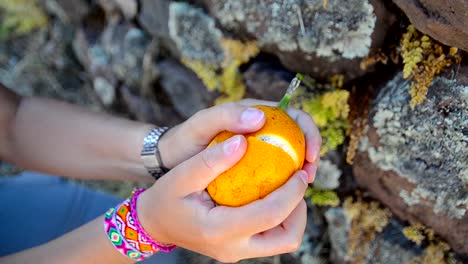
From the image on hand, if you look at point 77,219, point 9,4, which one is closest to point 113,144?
point 77,219

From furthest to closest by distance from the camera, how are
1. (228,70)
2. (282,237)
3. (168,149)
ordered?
(228,70)
(168,149)
(282,237)

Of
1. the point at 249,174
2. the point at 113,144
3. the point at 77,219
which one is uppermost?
the point at 249,174

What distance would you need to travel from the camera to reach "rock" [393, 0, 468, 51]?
1.68 meters

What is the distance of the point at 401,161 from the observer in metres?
2.12

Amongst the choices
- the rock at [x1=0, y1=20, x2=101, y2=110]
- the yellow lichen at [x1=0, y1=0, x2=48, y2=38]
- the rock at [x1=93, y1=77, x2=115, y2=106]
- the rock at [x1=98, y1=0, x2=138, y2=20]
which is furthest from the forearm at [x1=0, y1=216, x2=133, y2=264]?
the yellow lichen at [x1=0, y1=0, x2=48, y2=38]

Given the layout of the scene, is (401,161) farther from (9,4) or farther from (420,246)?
(9,4)

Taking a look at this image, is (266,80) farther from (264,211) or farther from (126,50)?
(126,50)

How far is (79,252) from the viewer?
1880 millimetres

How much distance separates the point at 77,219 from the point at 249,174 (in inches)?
57.0

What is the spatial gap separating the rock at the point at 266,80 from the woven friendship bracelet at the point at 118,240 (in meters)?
0.98

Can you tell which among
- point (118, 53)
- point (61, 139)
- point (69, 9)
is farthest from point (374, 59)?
point (69, 9)

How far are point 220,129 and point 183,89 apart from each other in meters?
1.44

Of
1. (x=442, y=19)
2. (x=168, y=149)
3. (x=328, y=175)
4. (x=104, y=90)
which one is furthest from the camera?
(x=104, y=90)

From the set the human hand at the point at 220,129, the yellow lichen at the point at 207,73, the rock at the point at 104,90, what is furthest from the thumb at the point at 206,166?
the rock at the point at 104,90
